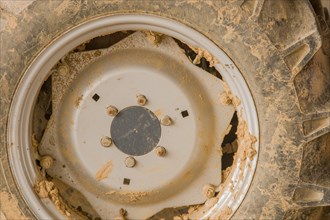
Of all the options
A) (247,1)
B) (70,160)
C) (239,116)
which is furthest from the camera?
(70,160)

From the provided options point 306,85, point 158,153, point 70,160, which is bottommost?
point 306,85

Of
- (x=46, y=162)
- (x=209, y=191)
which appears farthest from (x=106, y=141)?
(x=209, y=191)

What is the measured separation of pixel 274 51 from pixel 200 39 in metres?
0.20

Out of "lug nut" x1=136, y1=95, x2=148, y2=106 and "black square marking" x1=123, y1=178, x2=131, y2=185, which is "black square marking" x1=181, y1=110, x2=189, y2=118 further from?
"black square marking" x1=123, y1=178, x2=131, y2=185

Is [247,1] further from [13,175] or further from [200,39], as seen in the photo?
[13,175]

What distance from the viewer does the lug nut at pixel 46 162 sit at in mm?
1914

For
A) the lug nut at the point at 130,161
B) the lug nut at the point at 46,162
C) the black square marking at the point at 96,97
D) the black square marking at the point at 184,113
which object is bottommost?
the lug nut at the point at 130,161

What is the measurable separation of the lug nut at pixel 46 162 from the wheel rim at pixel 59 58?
0.05 metres

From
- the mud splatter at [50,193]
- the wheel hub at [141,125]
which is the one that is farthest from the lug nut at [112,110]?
the mud splatter at [50,193]

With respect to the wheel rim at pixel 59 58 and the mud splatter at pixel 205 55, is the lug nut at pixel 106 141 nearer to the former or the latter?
the wheel rim at pixel 59 58

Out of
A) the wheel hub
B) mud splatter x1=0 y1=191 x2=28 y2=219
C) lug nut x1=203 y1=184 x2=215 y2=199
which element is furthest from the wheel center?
mud splatter x1=0 y1=191 x2=28 y2=219

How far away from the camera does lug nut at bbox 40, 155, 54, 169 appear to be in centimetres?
191

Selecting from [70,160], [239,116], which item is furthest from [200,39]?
[70,160]

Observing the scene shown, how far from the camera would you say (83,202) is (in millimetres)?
1984
